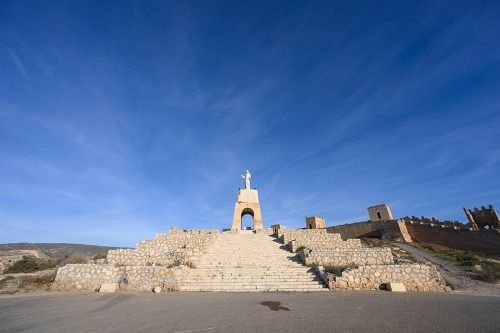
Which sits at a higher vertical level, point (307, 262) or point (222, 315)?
point (307, 262)

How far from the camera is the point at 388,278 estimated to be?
1116cm

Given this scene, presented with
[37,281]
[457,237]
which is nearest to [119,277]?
[37,281]

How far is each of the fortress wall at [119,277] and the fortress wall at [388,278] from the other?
696 centimetres

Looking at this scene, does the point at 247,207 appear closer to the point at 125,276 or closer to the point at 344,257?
the point at 344,257

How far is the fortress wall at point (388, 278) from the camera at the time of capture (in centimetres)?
1085

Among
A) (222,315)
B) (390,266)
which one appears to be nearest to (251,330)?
(222,315)

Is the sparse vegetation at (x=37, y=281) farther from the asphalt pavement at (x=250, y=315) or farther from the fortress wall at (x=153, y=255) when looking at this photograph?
the asphalt pavement at (x=250, y=315)

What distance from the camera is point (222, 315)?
626 cm

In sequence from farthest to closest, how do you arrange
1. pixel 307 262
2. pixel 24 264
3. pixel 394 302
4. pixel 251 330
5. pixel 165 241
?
1. pixel 165 241
2. pixel 24 264
3. pixel 307 262
4. pixel 394 302
5. pixel 251 330

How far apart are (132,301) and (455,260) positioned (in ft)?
69.4

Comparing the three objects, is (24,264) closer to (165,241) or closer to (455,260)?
(165,241)

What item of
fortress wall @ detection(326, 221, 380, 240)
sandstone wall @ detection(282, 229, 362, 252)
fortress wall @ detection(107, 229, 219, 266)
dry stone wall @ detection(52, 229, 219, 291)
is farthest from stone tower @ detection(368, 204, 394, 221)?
dry stone wall @ detection(52, 229, 219, 291)

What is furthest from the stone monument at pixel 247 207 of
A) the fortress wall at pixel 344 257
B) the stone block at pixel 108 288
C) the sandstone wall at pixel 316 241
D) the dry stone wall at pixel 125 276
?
the stone block at pixel 108 288

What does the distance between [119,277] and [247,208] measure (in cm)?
1964
